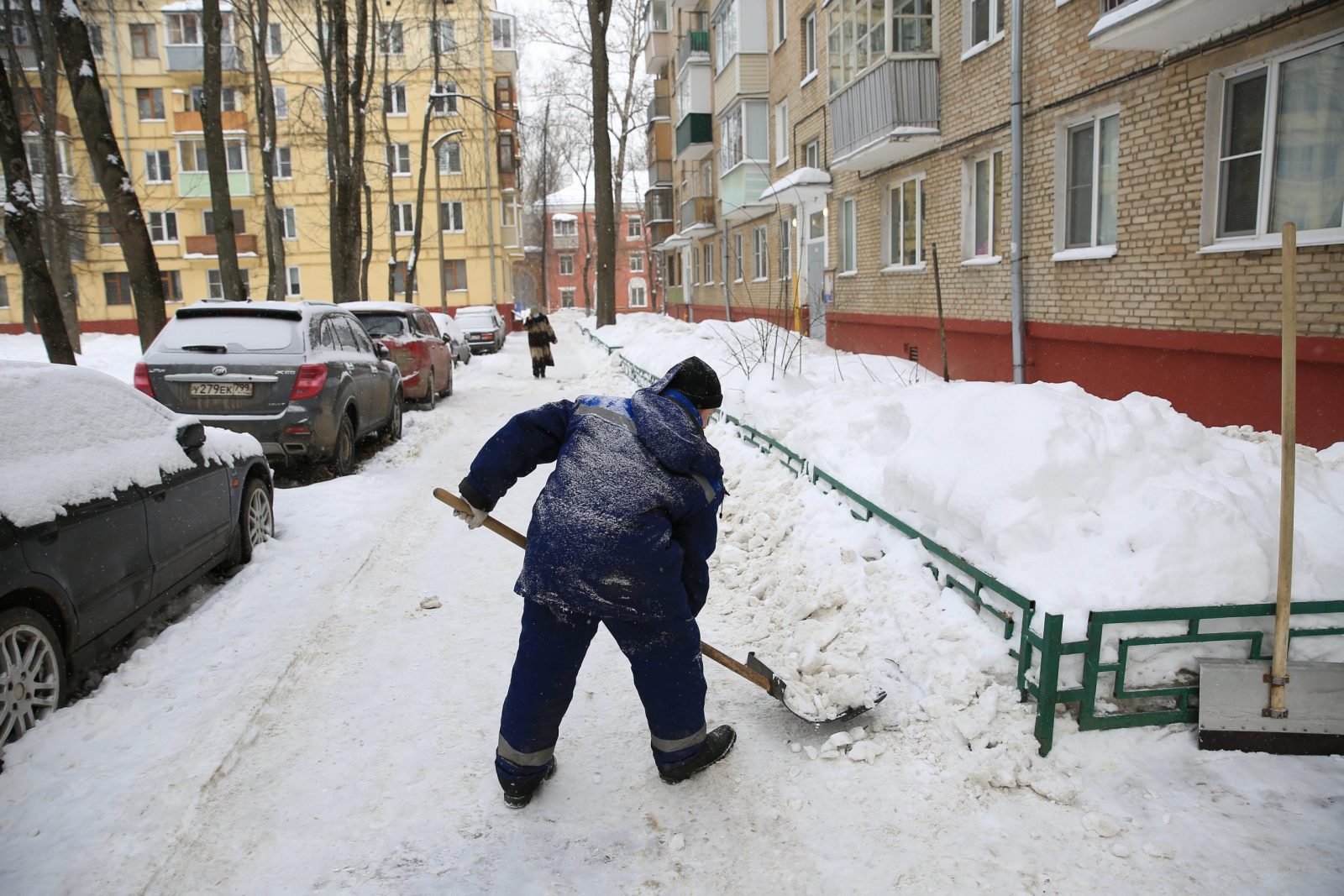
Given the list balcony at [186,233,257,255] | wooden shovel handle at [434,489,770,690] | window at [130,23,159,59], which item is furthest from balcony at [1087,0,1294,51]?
window at [130,23,159,59]

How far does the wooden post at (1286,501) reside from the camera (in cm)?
316

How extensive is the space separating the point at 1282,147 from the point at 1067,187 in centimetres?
331

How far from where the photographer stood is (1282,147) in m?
7.45

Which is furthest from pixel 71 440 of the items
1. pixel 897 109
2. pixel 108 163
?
pixel 897 109

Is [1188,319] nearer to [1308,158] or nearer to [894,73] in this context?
[1308,158]

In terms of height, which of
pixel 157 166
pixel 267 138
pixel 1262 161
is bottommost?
pixel 1262 161

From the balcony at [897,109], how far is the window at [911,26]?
1.65 feet

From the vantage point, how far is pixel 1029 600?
3.46 meters

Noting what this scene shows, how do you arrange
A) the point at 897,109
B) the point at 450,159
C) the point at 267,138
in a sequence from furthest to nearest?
the point at 450,159, the point at 267,138, the point at 897,109

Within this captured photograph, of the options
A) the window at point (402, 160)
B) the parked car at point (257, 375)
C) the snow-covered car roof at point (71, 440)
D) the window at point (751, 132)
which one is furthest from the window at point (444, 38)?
the snow-covered car roof at point (71, 440)

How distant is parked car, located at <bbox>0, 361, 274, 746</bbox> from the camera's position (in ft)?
11.3

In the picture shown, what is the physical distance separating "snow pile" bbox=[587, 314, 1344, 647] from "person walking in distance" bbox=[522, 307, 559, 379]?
41.5ft

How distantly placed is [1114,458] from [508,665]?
10.3ft

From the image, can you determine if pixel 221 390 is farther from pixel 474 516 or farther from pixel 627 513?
pixel 627 513
